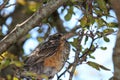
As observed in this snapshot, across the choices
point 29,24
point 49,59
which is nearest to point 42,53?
point 49,59

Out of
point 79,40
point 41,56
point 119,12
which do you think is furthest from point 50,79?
point 119,12

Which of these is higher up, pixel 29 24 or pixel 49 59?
pixel 29 24

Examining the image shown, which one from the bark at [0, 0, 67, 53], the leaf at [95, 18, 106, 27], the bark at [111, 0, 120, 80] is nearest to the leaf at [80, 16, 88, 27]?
the leaf at [95, 18, 106, 27]

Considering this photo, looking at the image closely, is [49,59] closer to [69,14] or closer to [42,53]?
[42,53]

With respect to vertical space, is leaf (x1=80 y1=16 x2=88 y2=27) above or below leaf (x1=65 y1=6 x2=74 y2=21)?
below

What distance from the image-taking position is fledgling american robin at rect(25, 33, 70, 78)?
136 inches

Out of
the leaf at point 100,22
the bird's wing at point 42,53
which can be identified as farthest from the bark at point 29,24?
the leaf at point 100,22

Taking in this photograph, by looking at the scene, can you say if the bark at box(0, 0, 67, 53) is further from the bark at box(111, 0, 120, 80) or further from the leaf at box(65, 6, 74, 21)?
the bark at box(111, 0, 120, 80)

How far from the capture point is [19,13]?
580cm

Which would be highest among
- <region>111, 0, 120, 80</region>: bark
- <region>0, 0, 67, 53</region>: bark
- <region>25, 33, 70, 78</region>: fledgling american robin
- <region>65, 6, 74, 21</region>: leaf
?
<region>65, 6, 74, 21</region>: leaf

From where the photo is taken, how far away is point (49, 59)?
3.47 meters

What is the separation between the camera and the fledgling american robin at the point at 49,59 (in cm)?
346

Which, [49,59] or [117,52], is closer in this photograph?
[117,52]

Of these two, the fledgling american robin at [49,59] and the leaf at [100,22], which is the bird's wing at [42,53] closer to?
the fledgling american robin at [49,59]
